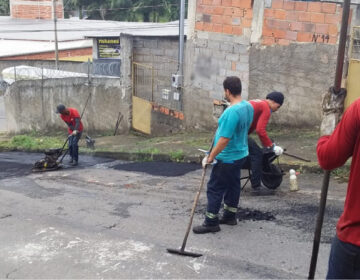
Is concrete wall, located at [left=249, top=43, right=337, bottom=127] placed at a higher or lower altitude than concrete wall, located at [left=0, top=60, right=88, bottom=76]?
higher

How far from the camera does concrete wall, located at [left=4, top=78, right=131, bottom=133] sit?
52.3ft

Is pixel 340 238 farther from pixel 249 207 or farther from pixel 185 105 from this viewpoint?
pixel 185 105

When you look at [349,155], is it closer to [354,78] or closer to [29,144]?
[354,78]

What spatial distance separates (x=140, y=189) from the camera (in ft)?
25.6

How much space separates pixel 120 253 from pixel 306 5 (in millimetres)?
7191

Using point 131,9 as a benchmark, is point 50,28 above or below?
below

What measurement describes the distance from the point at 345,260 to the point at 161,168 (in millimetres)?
6646

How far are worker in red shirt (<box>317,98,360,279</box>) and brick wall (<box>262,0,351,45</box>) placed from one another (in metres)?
7.53

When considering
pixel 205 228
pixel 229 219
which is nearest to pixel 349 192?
pixel 205 228

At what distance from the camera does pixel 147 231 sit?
5688 mm

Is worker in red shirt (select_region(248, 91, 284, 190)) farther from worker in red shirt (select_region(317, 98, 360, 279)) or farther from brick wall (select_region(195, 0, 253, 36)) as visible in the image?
brick wall (select_region(195, 0, 253, 36))

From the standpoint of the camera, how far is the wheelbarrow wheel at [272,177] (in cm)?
688

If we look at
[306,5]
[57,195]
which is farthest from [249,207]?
[306,5]

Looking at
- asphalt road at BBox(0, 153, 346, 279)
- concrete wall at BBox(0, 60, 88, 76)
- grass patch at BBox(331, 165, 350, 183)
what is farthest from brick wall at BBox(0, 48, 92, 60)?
grass patch at BBox(331, 165, 350, 183)
